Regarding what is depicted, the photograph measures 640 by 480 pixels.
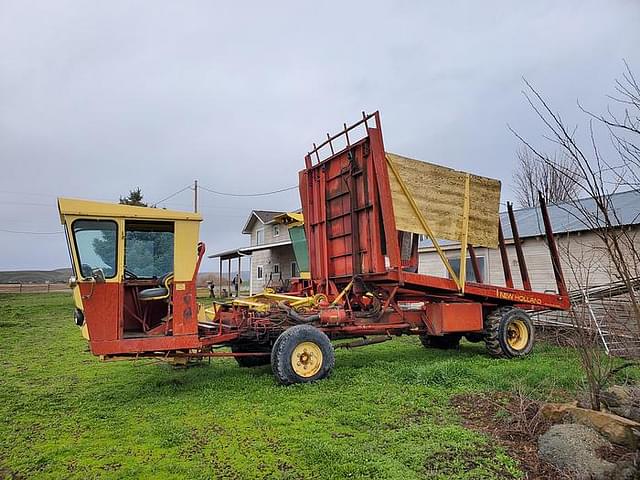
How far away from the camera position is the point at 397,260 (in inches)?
301

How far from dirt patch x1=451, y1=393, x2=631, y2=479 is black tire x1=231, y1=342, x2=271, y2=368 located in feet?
11.2

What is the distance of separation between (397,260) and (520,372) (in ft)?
7.91

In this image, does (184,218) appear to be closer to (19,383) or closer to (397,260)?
(397,260)

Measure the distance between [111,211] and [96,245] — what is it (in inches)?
18.6

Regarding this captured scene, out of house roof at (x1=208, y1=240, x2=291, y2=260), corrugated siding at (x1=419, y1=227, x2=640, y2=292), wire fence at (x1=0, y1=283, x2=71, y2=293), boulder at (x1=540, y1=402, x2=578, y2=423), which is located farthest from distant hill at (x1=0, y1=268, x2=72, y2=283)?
boulder at (x1=540, y1=402, x2=578, y2=423)

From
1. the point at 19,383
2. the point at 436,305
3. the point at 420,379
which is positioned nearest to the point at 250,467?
the point at 420,379

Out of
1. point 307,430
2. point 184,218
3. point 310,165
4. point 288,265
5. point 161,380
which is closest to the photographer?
point 307,430

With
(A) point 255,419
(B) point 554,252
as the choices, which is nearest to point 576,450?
(A) point 255,419

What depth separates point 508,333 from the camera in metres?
9.01

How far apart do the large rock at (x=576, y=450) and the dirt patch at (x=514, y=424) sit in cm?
7

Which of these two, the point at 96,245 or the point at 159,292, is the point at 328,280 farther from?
the point at 96,245

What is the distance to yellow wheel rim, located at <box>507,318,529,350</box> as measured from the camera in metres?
9.00

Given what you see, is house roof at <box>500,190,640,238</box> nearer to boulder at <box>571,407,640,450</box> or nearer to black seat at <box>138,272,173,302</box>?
boulder at <box>571,407,640,450</box>

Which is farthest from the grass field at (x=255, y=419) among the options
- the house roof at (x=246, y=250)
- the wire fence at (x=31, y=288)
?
the wire fence at (x=31, y=288)
